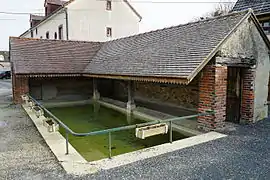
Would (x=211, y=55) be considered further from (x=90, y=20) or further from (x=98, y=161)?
(x=90, y=20)

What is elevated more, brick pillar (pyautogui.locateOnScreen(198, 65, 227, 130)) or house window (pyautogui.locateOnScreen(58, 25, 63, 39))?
house window (pyautogui.locateOnScreen(58, 25, 63, 39))

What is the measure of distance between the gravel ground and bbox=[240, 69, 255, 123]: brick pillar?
1.17 meters

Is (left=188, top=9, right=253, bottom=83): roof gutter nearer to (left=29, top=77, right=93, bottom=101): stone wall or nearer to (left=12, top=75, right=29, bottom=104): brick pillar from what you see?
(left=12, top=75, right=29, bottom=104): brick pillar

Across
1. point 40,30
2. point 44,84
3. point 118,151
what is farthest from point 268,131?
point 40,30

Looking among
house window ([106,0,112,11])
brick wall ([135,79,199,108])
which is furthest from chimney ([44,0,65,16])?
brick wall ([135,79,199,108])

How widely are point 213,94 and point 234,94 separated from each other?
2.04 metres

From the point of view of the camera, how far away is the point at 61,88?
527 inches

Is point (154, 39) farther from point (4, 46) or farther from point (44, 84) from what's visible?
point (4, 46)

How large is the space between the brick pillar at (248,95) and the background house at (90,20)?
14912 mm

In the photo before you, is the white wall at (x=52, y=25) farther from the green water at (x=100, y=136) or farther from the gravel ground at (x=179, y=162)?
the gravel ground at (x=179, y=162)

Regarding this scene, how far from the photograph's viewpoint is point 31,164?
4.32 metres

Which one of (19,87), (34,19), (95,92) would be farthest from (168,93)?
(34,19)

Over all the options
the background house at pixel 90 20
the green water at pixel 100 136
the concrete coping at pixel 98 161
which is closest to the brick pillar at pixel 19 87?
the green water at pixel 100 136

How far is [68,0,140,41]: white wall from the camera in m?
18.5
